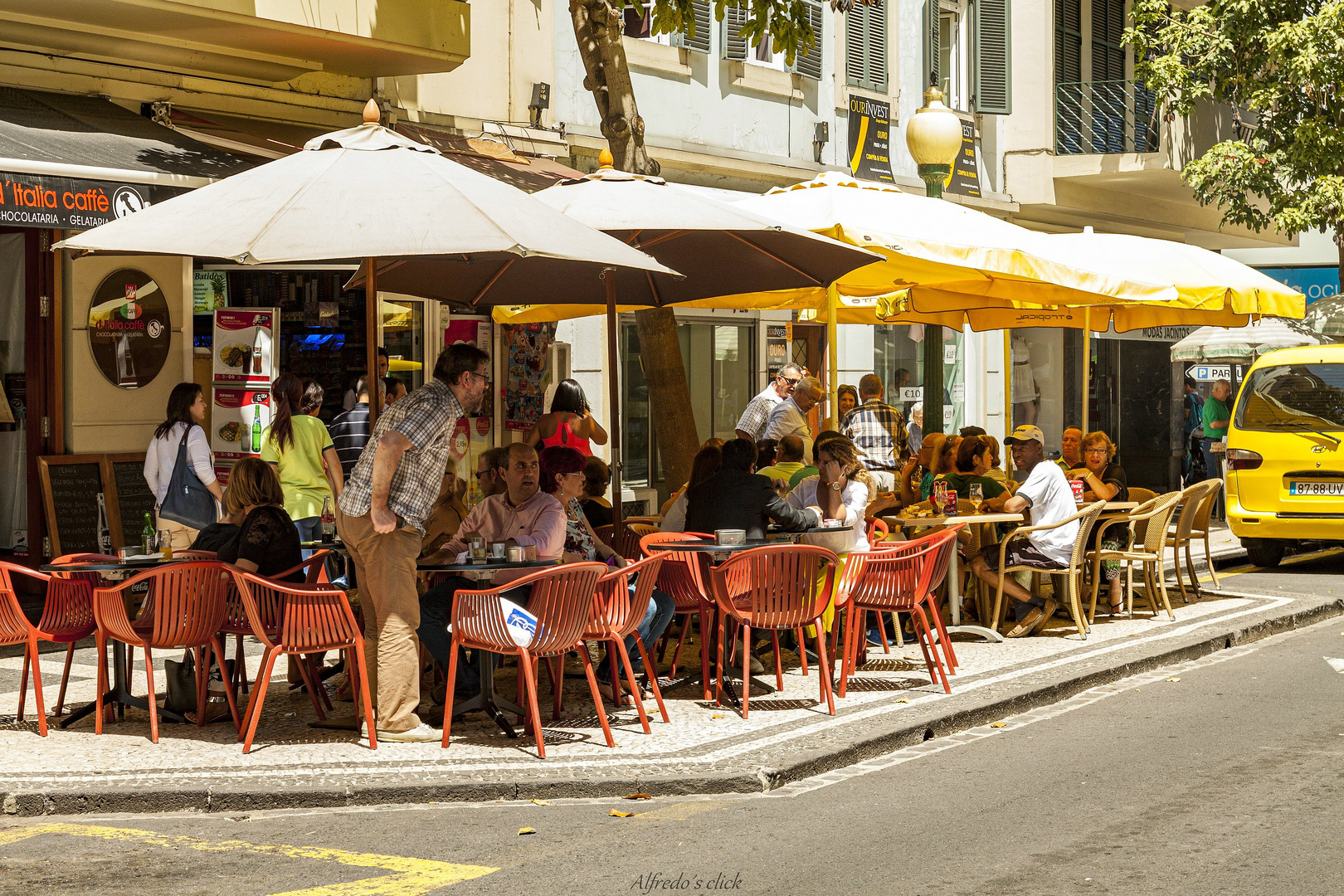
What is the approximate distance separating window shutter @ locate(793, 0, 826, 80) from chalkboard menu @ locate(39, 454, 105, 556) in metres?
9.87

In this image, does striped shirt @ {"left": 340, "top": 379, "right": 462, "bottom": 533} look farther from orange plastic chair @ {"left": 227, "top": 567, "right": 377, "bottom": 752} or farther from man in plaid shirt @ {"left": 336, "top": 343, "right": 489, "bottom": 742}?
orange plastic chair @ {"left": 227, "top": 567, "right": 377, "bottom": 752}

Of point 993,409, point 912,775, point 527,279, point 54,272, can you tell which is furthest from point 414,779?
point 993,409

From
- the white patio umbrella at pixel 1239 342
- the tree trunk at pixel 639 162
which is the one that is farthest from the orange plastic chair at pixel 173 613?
the white patio umbrella at pixel 1239 342

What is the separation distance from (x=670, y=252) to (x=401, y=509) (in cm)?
387

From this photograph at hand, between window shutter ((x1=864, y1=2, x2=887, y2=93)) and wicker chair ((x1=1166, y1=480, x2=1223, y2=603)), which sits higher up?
window shutter ((x1=864, y1=2, x2=887, y2=93))

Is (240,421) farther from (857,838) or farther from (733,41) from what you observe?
(857,838)

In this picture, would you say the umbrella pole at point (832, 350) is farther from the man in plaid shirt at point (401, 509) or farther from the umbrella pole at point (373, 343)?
the man in plaid shirt at point (401, 509)

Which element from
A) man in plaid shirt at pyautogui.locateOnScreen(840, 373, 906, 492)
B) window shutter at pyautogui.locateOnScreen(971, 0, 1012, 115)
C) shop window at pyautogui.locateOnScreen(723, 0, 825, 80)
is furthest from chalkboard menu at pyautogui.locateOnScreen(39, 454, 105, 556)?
window shutter at pyautogui.locateOnScreen(971, 0, 1012, 115)

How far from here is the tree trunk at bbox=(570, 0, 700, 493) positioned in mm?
11305

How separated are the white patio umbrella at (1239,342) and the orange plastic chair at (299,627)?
55.3 ft

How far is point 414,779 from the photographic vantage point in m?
6.56

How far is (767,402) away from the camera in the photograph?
13.7m

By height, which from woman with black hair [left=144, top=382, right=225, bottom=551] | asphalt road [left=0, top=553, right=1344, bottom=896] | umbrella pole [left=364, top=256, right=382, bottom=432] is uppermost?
umbrella pole [left=364, top=256, right=382, bottom=432]

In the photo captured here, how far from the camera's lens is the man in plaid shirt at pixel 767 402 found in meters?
13.5
